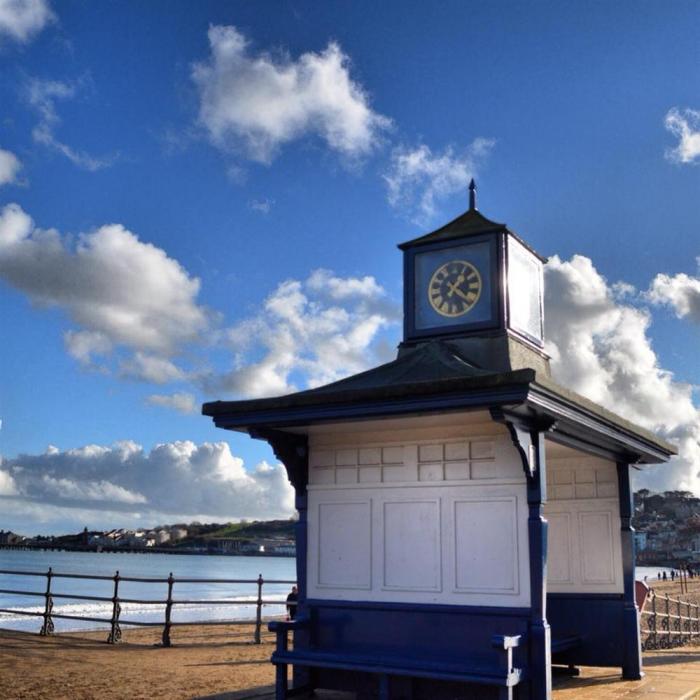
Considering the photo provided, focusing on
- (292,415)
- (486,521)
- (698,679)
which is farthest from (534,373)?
(698,679)

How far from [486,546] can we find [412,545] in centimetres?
81

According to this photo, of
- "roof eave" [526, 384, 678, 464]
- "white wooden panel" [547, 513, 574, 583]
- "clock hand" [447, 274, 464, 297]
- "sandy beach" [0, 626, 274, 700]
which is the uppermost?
"clock hand" [447, 274, 464, 297]

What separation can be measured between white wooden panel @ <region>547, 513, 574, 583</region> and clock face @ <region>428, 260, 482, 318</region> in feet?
10.0

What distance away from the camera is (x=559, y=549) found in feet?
35.6

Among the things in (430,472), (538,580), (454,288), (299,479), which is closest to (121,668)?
(299,479)

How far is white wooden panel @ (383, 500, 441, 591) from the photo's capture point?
8.65 metres

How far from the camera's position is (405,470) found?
29.5 feet

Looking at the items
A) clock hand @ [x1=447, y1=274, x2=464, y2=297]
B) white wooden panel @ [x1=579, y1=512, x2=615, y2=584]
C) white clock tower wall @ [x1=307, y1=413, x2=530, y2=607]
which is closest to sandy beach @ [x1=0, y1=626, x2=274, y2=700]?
white clock tower wall @ [x1=307, y1=413, x2=530, y2=607]

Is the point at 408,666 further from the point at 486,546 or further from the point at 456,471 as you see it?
the point at 456,471

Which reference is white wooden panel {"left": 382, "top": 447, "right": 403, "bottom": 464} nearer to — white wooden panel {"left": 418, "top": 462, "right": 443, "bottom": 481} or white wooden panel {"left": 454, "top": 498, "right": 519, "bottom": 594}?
white wooden panel {"left": 418, "top": 462, "right": 443, "bottom": 481}

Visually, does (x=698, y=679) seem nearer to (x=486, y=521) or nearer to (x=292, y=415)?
(x=486, y=521)

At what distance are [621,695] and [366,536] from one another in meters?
3.12

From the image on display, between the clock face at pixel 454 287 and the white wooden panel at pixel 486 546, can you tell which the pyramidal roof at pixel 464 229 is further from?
the white wooden panel at pixel 486 546

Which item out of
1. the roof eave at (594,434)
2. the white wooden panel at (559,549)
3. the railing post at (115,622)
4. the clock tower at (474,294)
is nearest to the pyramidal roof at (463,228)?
the clock tower at (474,294)
